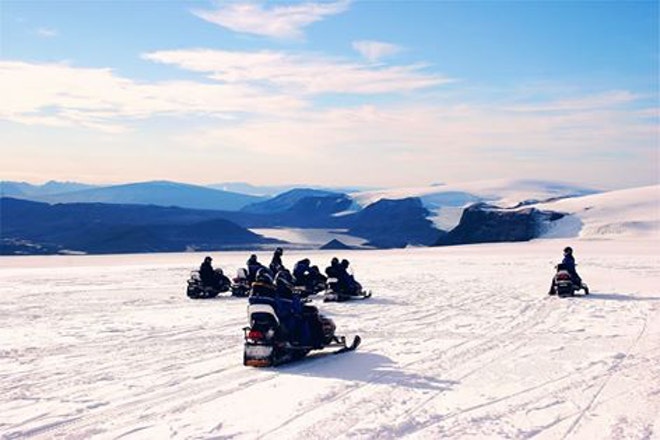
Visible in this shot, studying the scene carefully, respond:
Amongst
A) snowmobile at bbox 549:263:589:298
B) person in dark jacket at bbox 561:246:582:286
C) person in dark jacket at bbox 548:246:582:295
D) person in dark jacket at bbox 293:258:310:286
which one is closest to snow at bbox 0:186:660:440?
snowmobile at bbox 549:263:589:298

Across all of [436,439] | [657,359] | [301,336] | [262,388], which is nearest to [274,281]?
[301,336]

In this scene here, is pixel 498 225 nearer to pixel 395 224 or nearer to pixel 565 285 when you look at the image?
pixel 565 285

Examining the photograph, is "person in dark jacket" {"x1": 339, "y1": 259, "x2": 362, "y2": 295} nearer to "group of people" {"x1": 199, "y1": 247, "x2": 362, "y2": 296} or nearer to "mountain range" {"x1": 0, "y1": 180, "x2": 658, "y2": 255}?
"group of people" {"x1": 199, "y1": 247, "x2": 362, "y2": 296}

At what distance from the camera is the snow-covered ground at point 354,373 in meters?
7.68

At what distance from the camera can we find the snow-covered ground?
7.68 meters

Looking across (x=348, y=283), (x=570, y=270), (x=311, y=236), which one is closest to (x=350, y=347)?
(x=348, y=283)

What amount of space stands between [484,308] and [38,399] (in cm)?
1229

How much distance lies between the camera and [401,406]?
844 cm

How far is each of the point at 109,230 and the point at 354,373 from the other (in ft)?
405

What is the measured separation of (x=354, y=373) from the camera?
410 inches

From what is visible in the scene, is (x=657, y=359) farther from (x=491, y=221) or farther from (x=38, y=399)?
(x=491, y=221)

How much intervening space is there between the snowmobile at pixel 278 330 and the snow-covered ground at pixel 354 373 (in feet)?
0.86

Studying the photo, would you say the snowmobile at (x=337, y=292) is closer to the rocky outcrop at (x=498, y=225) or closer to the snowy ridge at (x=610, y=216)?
the snowy ridge at (x=610, y=216)

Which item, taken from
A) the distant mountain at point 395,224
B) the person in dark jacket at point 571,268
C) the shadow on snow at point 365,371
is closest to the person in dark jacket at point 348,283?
the person in dark jacket at point 571,268
